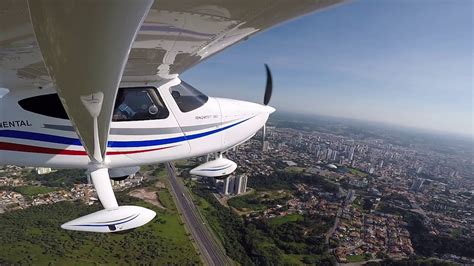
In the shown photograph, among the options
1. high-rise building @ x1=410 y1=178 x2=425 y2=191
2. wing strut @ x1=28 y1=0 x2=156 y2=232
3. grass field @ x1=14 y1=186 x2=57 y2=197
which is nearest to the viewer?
wing strut @ x1=28 y1=0 x2=156 y2=232

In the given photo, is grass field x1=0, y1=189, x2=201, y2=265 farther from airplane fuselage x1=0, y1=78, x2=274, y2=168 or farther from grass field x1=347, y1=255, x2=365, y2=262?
airplane fuselage x1=0, y1=78, x2=274, y2=168

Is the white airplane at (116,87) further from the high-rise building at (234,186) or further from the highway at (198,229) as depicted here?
the high-rise building at (234,186)

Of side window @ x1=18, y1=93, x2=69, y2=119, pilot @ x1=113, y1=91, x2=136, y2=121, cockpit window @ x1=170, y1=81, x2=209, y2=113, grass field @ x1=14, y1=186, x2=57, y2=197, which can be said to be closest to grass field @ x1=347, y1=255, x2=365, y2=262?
cockpit window @ x1=170, y1=81, x2=209, y2=113

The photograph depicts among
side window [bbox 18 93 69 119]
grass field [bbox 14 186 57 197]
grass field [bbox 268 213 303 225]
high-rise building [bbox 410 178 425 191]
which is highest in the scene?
side window [bbox 18 93 69 119]

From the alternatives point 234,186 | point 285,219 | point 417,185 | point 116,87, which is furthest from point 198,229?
point 417,185

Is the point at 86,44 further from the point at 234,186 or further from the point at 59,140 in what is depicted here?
the point at 234,186

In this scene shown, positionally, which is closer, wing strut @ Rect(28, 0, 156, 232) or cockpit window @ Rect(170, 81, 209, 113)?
wing strut @ Rect(28, 0, 156, 232)

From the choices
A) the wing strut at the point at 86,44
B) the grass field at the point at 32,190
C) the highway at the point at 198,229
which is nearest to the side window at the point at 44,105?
the wing strut at the point at 86,44
